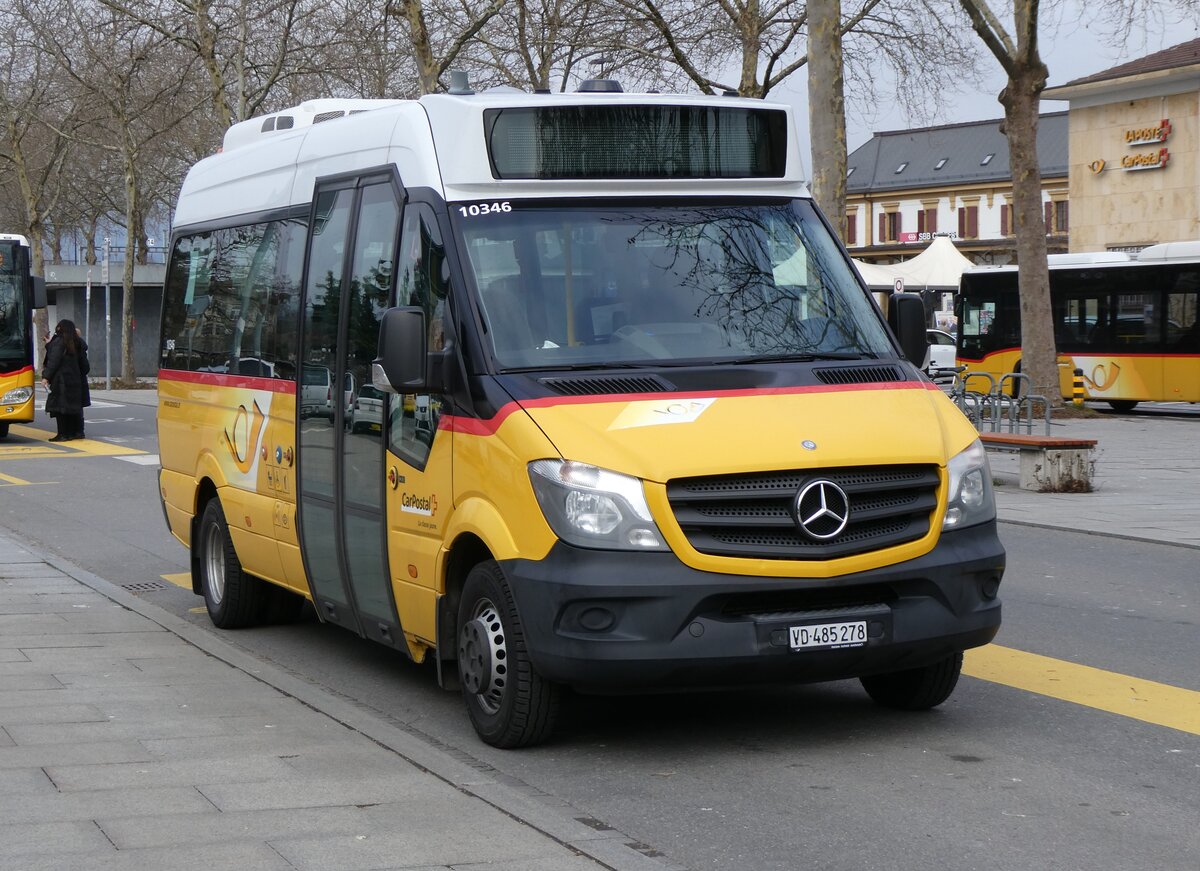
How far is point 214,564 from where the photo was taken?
32.6 ft

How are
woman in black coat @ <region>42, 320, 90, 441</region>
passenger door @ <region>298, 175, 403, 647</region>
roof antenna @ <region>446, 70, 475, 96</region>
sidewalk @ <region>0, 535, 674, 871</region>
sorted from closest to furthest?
sidewalk @ <region>0, 535, 674, 871</region>
passenger door @ <region>298, 175, 403, 647</region>
roof antenna @ <region>446, 70, 475, 96</region>
woman in black coat @ <region>42, 320, 90, 441</region>

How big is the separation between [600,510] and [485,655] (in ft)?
2.81

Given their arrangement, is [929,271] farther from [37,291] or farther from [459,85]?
[459,85]

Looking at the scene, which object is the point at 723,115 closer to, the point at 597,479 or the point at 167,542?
the point at 597,479

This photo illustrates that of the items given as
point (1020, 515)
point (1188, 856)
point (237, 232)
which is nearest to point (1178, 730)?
point (1188, 856)

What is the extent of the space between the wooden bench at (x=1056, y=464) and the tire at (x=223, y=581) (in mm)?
9795

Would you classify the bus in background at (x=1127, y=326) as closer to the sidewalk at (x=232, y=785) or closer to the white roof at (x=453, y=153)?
the white roof at (x=453, y=153)

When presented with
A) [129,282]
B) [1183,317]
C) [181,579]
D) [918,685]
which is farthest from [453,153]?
[129,282]

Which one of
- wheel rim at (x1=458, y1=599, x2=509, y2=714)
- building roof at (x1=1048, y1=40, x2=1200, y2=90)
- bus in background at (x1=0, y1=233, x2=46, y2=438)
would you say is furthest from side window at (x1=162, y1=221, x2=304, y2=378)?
building roof at (x1=1048, y1=40, x2=1200, y2=90)

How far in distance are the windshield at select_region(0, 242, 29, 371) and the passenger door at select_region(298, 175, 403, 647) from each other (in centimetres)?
2072

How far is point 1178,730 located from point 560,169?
127 inches

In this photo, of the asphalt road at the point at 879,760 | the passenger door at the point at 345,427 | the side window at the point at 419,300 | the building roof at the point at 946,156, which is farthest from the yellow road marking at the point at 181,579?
the building roof at the point at 946,156

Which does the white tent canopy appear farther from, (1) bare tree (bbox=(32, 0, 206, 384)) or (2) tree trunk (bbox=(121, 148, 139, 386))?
(2) tree trunk (bbox=(121, 148, 139, 386))

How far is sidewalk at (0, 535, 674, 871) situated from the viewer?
4.96m
